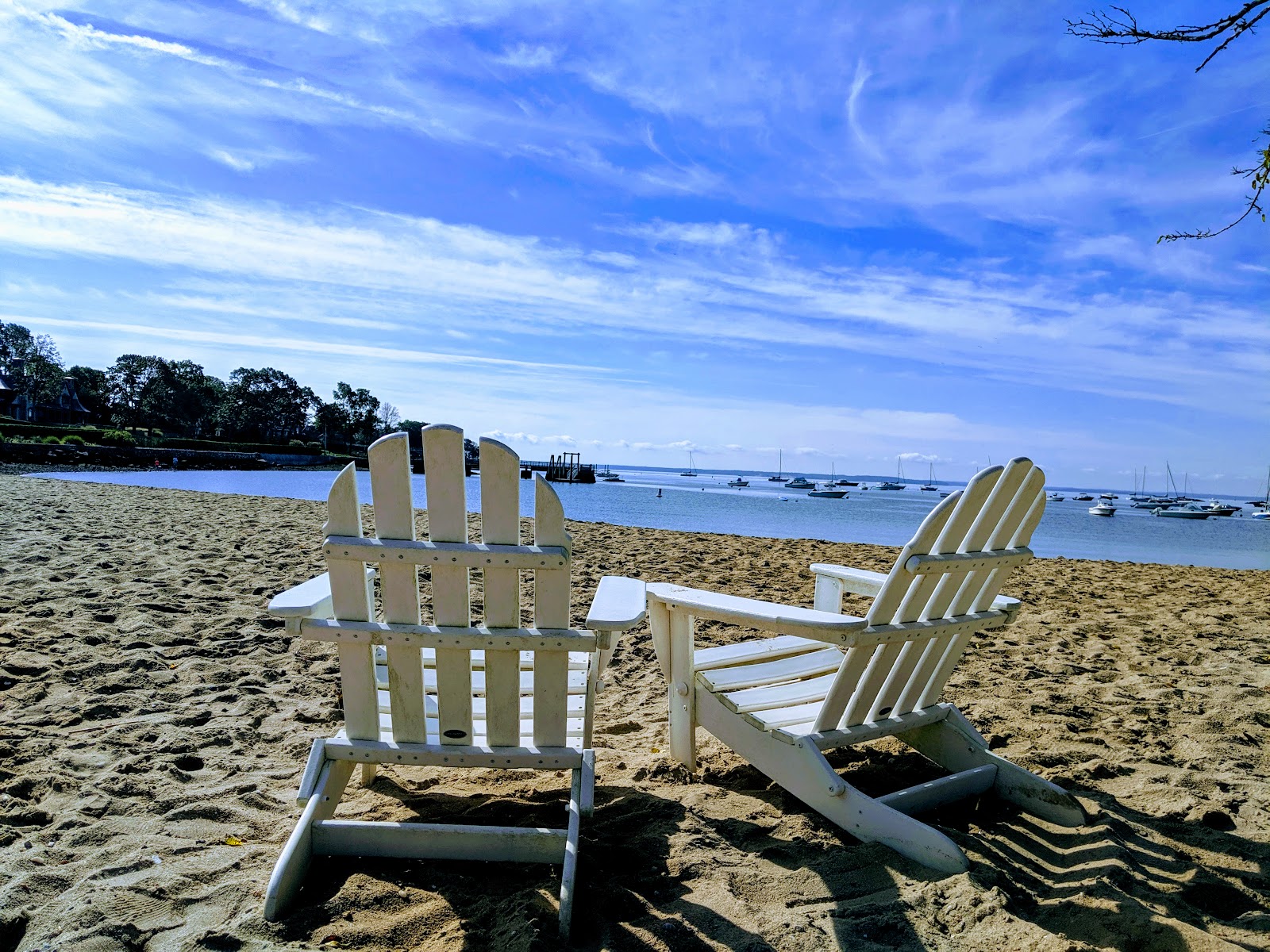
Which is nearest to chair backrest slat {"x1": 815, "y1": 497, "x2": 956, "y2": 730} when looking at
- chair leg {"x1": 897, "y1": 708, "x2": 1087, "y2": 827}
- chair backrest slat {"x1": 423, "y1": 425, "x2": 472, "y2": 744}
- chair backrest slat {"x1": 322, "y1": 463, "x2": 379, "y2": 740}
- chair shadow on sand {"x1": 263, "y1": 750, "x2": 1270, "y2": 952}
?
chair shadow on sand {"x1": 263, "y1": 750, "x2": 1270, "y2": 952}

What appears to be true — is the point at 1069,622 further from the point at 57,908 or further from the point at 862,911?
the point at 57,908

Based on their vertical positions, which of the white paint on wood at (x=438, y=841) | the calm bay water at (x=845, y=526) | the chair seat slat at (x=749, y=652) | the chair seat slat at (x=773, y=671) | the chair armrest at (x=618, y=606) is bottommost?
the calm bay water at (x=845, y=526)

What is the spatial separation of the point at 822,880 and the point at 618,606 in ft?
2.84

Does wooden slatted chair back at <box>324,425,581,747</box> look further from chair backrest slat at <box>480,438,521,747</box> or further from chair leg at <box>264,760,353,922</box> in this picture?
chair leg at <box>264,760,353,922</box>

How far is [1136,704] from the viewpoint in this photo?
10.9ft

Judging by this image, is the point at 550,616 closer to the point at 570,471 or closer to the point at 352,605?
the point at 352,605

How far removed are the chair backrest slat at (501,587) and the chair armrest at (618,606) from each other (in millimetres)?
209

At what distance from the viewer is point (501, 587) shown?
1.88 metres

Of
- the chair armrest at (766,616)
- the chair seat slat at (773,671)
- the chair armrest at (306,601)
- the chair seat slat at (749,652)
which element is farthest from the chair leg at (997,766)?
the chair armrest at (306,601)

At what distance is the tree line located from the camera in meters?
69.3

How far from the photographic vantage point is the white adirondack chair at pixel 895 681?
206cm

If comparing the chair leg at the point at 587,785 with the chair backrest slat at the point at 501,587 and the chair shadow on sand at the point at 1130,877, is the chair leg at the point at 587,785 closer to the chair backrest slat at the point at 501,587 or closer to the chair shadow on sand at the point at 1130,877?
the chair backrest slat at the point at 501,587

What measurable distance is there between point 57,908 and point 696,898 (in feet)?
4.73

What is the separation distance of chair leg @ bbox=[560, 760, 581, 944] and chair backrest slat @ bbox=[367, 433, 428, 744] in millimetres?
475
